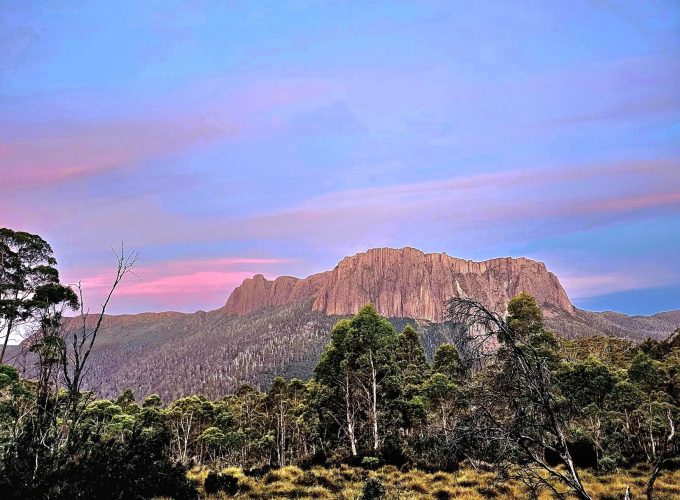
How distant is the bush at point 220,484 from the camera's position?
14226mm

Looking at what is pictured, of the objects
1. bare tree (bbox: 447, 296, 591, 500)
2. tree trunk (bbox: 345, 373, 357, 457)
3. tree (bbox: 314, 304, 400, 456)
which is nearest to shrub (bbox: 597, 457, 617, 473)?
tree (bbox: 314, 304, 400, 456)

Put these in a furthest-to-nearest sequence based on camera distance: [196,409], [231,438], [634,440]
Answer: [196,409]
[231,438]
[634,440]

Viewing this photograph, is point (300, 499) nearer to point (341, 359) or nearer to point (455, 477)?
point (455, 477)

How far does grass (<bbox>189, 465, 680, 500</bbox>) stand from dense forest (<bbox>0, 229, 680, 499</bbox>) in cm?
34

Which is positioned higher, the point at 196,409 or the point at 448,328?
the point at 448,328

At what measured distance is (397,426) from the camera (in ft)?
107

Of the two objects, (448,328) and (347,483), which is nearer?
(448,328)

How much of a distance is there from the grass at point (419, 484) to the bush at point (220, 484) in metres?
0.28

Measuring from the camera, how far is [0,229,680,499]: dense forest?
7.09 meters

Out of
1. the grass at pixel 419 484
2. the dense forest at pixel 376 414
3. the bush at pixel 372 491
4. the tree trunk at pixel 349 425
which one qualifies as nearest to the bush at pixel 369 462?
the dense forest at pixel 376 414

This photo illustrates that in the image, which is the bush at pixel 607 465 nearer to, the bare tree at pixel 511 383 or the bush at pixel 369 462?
the bush at pixel 369 462

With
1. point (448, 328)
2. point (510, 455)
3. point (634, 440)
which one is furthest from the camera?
point (634, 440)

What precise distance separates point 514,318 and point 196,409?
38.2m

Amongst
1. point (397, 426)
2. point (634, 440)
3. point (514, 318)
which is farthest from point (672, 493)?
point (634, 440)
